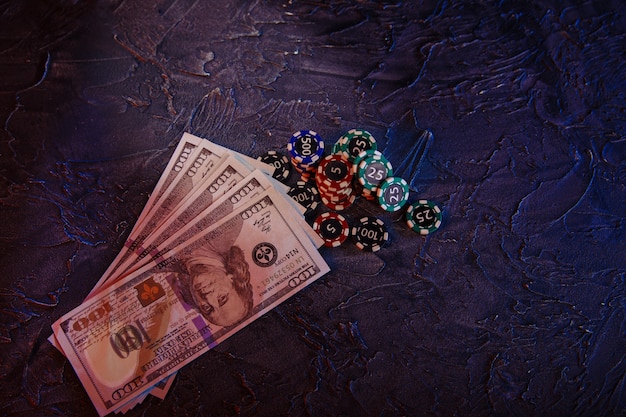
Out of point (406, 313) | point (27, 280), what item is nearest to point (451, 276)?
point (406, 313)

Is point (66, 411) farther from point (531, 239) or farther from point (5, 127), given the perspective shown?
point (531, 239)

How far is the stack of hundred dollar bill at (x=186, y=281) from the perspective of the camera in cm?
163

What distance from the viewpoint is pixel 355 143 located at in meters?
1.76

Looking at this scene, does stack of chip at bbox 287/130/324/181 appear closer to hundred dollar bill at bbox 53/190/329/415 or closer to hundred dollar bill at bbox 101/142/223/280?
hundred dollar bill at bbox 53/190/329/415

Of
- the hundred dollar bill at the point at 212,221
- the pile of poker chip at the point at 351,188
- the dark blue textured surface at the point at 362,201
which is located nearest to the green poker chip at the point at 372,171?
the pile of poker chip at the point at 351,188

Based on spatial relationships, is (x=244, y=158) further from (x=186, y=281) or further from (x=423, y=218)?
(x=423, y=218)

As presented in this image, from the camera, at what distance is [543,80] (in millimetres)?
1917

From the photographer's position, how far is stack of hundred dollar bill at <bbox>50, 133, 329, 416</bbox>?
1.63m

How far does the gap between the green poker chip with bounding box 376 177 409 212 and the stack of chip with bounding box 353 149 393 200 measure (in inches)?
0.8

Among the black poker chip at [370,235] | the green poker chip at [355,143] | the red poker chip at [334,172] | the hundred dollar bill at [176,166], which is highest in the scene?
the hundred dollar bill at [176,166]

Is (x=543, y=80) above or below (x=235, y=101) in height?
below

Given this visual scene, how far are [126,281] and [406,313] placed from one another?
3.25ft

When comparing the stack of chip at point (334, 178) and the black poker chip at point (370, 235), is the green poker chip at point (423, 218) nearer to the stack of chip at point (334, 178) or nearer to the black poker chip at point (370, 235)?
the black poker chip at point (370, 235)

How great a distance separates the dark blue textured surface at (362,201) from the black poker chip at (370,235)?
50 mm
